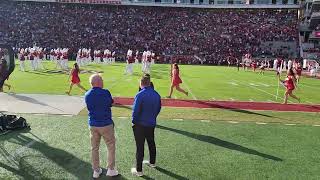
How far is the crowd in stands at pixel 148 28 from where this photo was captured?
57938mm

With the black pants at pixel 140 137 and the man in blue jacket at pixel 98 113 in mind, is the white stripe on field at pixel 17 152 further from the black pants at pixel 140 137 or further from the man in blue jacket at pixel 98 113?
the black pants at pixel 140 137

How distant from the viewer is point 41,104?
1576 centimetres

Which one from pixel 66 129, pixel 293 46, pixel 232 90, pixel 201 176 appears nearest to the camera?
pixel 201 176

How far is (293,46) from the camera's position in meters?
57.5

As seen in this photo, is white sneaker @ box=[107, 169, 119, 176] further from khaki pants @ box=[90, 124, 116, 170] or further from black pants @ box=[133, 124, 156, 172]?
black pants @ box=[133, 124, 156, 172]

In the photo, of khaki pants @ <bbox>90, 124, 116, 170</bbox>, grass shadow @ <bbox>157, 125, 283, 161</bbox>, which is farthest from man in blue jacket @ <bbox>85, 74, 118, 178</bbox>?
grass shadow @ <bbox>157, 125, 283, 161</bbox>

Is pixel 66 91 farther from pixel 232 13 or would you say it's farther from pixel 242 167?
pixel 232 13

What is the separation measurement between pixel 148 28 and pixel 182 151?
52990 millimetres

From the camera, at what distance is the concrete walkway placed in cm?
1449

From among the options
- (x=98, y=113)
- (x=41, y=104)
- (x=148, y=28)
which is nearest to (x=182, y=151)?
(x=98, y=113)

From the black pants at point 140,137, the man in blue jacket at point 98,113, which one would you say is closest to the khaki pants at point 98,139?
the man in blue jacket at point 98,113

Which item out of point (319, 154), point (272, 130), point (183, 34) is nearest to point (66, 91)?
point (272, 130)

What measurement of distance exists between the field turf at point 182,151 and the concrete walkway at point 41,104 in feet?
3.56

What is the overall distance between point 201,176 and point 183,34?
53146 mm
